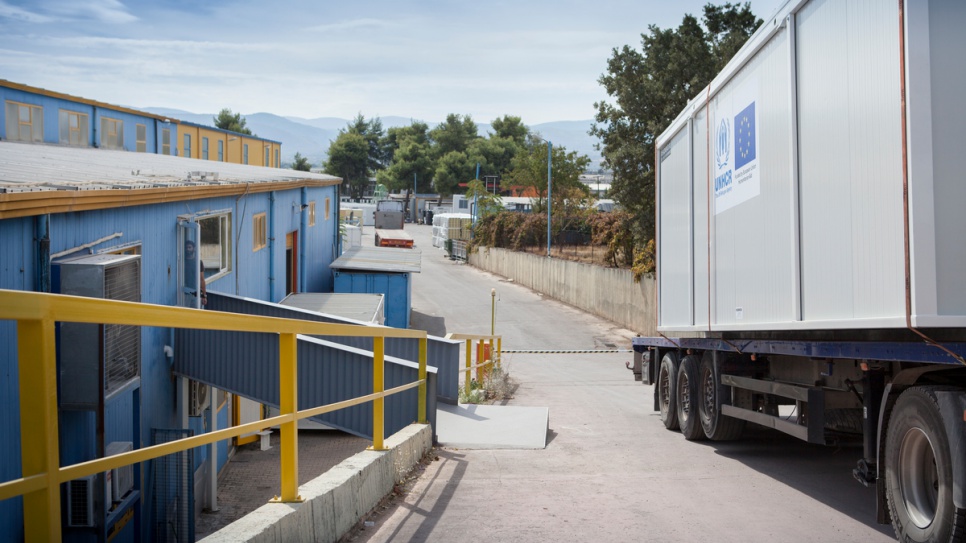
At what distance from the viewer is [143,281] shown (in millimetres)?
10492

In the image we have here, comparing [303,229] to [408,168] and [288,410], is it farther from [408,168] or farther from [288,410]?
[408,168]

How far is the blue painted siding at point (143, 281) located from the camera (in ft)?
22.7

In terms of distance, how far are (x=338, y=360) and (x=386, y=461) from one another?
4548 mm

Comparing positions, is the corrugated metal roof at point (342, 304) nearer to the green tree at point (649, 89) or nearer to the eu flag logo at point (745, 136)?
the eu flag logo at point (745, 136)

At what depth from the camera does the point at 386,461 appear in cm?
721

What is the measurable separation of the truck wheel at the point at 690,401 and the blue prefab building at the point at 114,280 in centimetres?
596

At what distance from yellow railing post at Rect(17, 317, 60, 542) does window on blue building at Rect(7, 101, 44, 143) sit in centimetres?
2813

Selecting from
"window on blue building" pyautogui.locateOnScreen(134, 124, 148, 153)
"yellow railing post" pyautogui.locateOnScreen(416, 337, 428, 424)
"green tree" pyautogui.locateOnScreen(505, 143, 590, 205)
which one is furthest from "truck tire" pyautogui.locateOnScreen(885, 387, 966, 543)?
"green tree" pyautogui.locateOnScreen(505, 143, 590, 205)

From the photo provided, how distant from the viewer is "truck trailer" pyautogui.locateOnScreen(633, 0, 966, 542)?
4.70 metres

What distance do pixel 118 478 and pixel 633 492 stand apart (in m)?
4.95

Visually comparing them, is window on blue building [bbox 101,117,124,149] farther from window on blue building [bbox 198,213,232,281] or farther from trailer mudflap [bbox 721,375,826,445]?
trailer mudflap [bbox 721,375,826,445]

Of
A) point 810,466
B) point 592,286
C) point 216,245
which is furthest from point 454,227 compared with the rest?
point 810,466

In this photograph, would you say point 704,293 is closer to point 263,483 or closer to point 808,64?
point 808,64

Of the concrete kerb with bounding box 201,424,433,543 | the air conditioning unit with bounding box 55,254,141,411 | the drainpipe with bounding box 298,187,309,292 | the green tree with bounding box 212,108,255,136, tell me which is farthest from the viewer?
the green tree with bounding box 212,108,255,136
